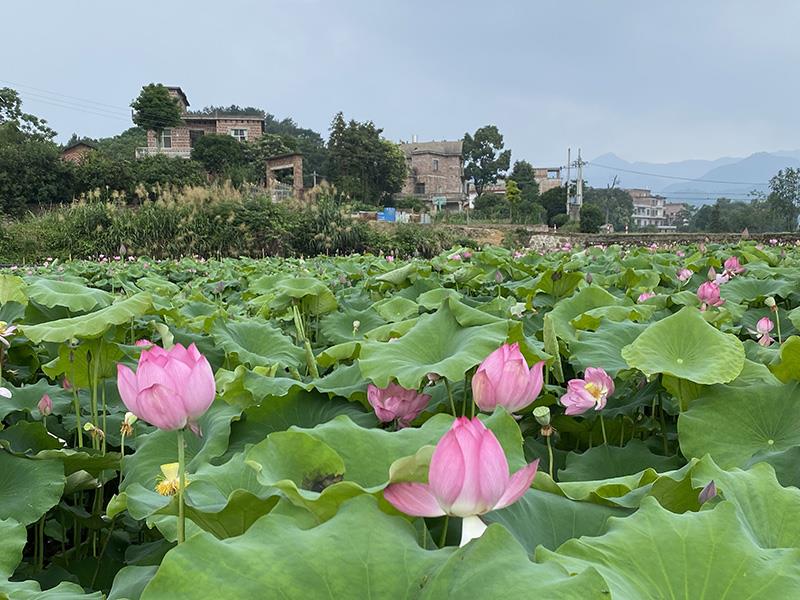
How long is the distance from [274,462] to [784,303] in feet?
7.61

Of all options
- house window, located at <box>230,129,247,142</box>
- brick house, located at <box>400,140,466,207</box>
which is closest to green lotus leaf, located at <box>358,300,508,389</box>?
house window, located at <box>230,129,247,142</box>

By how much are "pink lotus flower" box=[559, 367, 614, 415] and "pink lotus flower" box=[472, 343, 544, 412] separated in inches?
10.7

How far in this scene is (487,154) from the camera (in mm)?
64938

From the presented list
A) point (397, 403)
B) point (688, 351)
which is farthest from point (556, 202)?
point (397, 403)

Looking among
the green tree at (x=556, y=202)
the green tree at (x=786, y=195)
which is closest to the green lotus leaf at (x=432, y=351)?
the green tree at (x=556, y=202)

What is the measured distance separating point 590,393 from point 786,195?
5120 centimetres

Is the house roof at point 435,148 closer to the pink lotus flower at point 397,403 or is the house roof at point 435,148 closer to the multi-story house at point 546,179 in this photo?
the multi-story house at point 546,179

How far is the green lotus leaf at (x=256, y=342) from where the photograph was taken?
1659 millimetres

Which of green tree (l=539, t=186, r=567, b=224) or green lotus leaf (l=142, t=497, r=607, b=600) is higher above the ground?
green tree (l=539, t=186, r=567, b=224)

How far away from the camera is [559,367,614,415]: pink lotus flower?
3.67ft

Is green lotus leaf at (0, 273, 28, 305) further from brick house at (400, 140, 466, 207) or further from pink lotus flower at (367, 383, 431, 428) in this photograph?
brick house at (400, 140, 466, 207)

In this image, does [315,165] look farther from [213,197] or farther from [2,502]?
[2,502]

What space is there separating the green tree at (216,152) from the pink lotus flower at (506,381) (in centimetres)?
3918

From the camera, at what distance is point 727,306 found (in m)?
2.16
